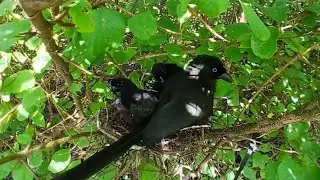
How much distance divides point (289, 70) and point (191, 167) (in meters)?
0.45

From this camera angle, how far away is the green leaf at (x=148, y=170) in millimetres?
1667

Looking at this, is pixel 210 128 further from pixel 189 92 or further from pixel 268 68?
pixel 268 68

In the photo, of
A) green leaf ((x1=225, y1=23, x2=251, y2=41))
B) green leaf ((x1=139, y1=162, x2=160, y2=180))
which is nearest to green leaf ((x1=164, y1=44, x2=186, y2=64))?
green leaf ((x1=225, y1=23, x2=251, y2=41))

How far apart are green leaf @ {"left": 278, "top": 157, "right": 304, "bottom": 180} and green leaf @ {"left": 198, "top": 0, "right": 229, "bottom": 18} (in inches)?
15.4

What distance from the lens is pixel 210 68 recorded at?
5.57ft

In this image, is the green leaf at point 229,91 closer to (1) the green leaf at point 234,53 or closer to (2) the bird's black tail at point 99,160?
(1) the green leaf at point 234,53

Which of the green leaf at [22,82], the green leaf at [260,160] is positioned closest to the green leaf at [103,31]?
the green leaf at [22,82]

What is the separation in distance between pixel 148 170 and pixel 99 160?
0.26m

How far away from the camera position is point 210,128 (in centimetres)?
165

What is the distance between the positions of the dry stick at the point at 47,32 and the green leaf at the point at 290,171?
603mm

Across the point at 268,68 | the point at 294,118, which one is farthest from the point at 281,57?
the point at 294,118

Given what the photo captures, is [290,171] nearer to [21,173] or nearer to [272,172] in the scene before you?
[272,172]

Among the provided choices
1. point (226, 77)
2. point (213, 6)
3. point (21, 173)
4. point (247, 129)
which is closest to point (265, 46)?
point (213, 6)

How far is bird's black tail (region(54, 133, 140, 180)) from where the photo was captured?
4.59 feet
